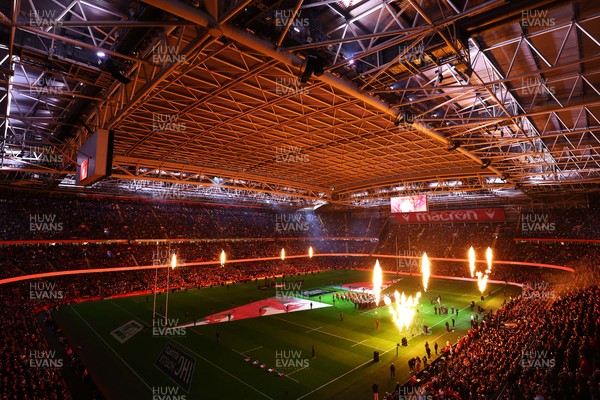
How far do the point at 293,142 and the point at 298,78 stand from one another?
41.5 feet

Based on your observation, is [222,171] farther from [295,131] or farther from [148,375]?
[148,375]

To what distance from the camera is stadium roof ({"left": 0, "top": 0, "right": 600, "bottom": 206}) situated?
10836 millimetres

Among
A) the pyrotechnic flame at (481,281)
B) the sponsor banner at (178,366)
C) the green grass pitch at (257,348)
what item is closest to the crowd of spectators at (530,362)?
the green grass pitch at (257,348)

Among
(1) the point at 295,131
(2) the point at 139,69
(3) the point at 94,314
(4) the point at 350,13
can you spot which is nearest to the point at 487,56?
(4) the point at 350,13

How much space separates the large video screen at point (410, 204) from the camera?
120 ft

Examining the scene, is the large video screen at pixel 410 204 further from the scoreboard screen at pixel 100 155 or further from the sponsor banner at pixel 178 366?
the scoreboard screen at pixel 100 155

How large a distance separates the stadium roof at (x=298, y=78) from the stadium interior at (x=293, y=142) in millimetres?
113

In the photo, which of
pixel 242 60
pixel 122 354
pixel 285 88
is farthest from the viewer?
pixel 122 354

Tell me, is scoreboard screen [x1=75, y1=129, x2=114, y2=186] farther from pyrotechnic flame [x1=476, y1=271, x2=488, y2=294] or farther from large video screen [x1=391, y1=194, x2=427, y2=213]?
pyrotechnic flame [x1=476, y1=271, x2=488, y2=294]

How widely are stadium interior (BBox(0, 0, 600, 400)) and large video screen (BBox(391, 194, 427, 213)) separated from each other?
0.30 metres

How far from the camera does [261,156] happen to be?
3033 centimetres

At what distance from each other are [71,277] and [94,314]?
41.5 feet

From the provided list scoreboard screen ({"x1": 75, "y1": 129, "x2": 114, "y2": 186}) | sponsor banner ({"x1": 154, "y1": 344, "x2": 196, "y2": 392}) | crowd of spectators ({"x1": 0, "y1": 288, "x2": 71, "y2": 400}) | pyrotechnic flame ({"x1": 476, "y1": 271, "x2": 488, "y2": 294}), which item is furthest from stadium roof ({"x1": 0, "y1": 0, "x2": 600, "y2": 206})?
crowd of spectators ({"x1": 0, "y1": 288, "x2": 71, "y2": 400})

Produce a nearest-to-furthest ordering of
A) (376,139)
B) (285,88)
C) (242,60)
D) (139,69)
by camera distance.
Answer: (139,69), (242,60), (285,88), (376,139)
